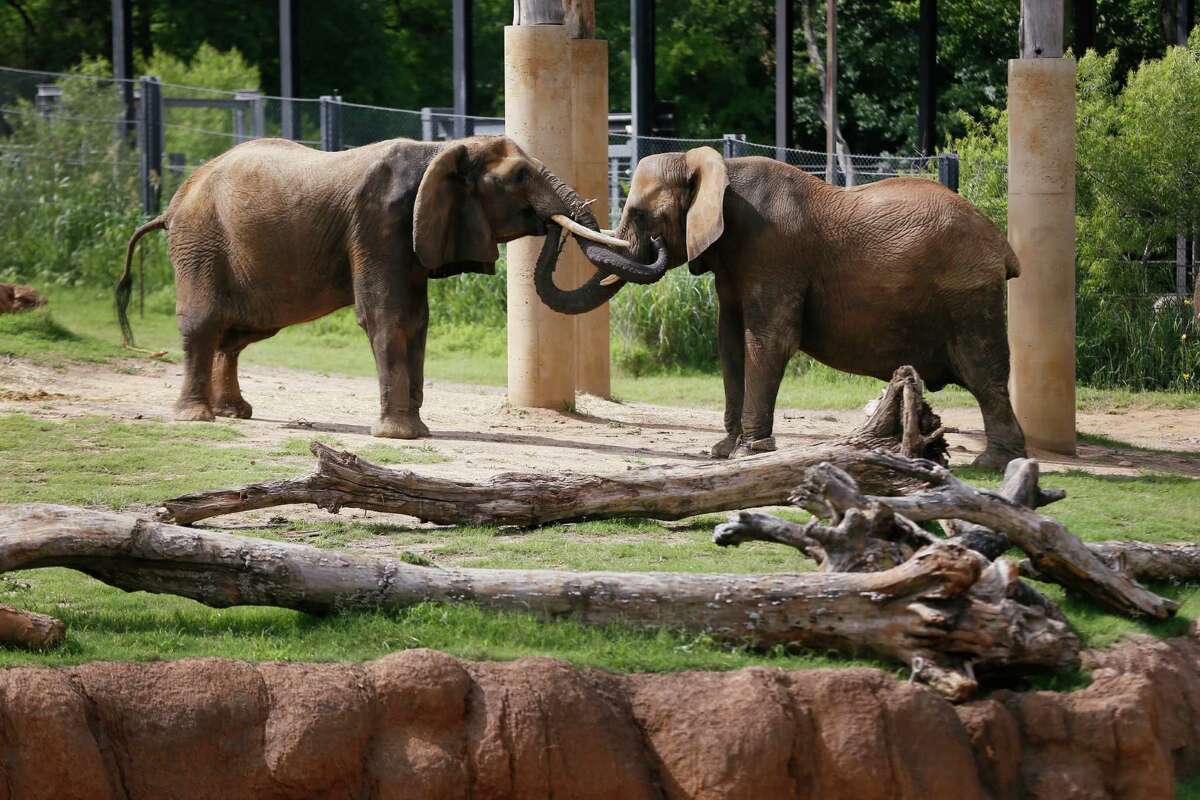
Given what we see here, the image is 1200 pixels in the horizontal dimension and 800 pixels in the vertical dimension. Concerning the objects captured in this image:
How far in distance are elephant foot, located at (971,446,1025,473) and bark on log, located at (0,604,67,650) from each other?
267 inches

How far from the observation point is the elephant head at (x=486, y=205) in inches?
504

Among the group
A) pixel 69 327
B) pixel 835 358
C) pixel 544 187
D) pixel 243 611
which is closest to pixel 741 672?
pixel 243 611

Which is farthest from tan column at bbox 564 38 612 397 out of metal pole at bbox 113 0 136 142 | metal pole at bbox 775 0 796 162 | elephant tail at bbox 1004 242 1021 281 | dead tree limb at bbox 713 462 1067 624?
metal pole at bbox 113 0 136 142

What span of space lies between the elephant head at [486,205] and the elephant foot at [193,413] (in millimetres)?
1988

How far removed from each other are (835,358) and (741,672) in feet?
17.5

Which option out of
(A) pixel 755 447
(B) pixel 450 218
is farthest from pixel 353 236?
(A) pixel 755 447

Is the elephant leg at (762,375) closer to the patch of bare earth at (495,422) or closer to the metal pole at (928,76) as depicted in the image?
the patch of bare earth at (495,422)

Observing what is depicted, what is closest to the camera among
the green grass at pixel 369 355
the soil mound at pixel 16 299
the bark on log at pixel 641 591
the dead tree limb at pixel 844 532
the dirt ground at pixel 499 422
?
the bark on log at pixel 641 591

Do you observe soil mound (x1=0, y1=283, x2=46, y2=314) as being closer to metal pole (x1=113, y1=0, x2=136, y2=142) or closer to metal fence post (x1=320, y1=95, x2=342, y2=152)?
metal fence post (x1=320, y1=95, x2=342, y2=152)

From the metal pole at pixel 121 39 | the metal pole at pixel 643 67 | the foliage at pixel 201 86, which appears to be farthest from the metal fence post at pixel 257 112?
the metal pole at pixel 643 67

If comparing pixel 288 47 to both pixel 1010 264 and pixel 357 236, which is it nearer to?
pixel 357 236

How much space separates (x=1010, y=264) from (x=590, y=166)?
4.67 m

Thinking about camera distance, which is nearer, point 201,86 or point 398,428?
point 398,428

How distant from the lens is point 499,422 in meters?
14.4
